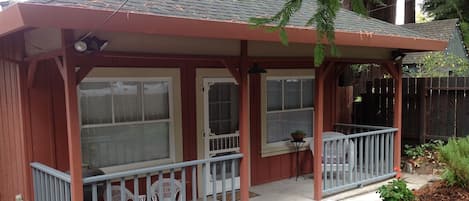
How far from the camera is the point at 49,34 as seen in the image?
3775mm

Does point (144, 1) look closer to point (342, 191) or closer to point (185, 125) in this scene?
point (185, 125)

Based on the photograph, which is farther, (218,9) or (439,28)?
(439,28)

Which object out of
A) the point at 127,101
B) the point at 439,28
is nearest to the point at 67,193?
the point at 127,101

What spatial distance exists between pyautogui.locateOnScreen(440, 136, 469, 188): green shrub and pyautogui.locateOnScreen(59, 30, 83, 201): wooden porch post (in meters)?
4.73

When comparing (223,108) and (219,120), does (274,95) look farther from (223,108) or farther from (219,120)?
(219,120)

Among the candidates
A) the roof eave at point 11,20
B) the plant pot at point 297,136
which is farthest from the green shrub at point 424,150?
the roof eave at point 11,20

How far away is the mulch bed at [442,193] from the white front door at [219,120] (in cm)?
266

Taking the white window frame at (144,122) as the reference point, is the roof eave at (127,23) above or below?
above

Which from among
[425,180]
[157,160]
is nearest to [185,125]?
[157,160]

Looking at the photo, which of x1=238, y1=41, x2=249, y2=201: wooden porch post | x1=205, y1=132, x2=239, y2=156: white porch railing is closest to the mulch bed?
x1=238, y1=41, x2=249, y2=201: wooden porch post

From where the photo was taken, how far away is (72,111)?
131 inches

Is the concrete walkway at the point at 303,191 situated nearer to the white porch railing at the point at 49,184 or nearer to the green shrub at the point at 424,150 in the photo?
the green shrub at the point at 424,150

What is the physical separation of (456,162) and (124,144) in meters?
4.40

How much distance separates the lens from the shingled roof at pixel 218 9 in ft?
11.2
